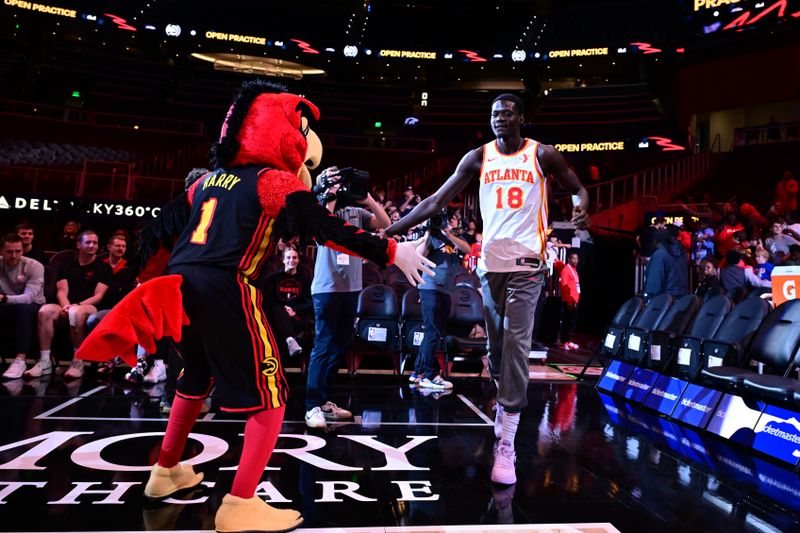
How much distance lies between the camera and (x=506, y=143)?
3.25 meters

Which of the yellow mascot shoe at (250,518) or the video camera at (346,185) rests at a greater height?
the video camera at (346,185)

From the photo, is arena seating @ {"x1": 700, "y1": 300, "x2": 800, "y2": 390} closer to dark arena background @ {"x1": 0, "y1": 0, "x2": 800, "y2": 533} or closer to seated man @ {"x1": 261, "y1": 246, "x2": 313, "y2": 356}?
dark arena background @ {"x1": 0, "y1": 0, "x2": 800, "y2": 533}

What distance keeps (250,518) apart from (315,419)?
174cm

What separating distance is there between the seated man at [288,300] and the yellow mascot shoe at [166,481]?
3.09m

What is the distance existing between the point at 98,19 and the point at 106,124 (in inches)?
241

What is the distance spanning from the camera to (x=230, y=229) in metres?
2.28

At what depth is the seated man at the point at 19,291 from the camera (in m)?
5.59

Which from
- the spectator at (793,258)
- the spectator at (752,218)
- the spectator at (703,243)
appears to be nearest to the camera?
the spectator at (793,258)

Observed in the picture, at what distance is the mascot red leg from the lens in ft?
7.07

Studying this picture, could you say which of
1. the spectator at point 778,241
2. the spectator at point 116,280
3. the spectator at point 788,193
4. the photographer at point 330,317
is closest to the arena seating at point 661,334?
the photographer at point 330,317

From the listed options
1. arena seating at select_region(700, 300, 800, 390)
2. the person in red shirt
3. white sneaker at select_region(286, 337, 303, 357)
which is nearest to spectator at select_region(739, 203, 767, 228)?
the person in red shirt

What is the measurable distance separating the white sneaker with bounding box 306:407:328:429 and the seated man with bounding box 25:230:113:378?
9.55 ft

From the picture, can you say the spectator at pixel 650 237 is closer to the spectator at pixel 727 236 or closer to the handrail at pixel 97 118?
the spectator at pixel 727 236

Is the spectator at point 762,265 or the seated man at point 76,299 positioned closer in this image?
the seated man at point 76,299
